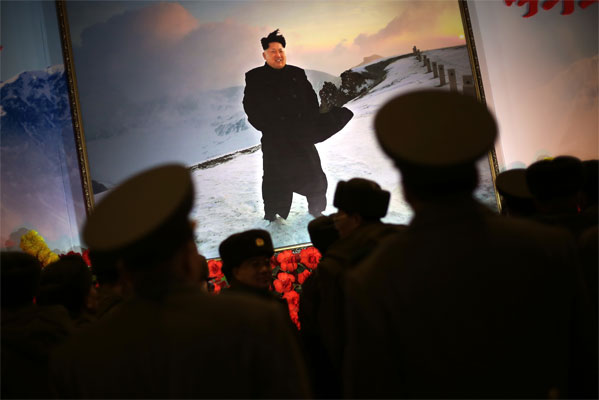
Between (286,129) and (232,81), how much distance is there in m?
0.67

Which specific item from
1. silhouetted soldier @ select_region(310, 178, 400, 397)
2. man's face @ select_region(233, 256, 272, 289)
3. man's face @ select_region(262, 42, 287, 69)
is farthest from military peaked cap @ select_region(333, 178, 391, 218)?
man's face @ select_region(262, 42, 287, 69)

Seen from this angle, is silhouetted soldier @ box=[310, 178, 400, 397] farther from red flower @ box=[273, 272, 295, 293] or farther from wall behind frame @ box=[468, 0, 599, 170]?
wall behind frame @ box=[468, 0, 599, 170]

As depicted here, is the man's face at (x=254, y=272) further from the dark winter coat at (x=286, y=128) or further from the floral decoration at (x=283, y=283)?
the dark winter coat at (x=286, y=128)

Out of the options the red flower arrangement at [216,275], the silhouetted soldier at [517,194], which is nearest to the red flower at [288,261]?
the red flower arrangement at [216,275]

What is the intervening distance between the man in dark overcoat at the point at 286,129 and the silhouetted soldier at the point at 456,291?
4.02 m

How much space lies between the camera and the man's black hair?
5570 mm

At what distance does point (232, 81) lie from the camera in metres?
5.49

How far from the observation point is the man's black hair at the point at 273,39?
5.57 m

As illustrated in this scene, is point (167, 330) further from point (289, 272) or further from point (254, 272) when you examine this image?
point (289, 272)

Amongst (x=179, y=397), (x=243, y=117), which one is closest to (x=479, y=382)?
(x=179, y=397)

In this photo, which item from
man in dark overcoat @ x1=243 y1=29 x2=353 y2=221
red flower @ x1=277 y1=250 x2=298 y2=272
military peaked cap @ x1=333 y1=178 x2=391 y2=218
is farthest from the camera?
man in dark overcoat @ x1=243 y1=29 x2=353 y2=221

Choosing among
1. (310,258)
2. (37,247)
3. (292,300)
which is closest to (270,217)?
(310,258)

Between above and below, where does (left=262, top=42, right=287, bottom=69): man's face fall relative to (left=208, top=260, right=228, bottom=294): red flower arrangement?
above

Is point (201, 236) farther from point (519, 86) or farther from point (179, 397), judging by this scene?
point (179, 397)
